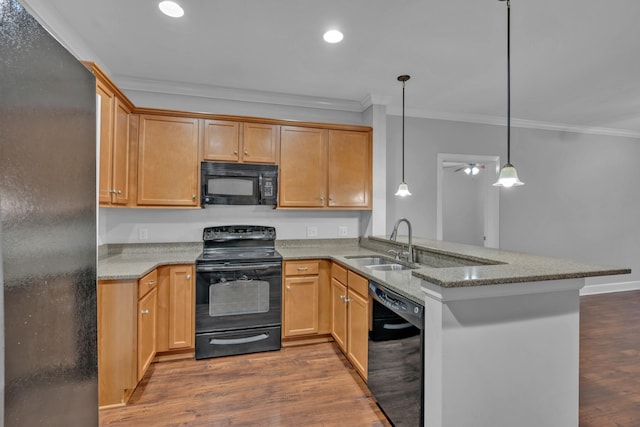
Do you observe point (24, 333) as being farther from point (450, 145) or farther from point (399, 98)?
point (450, 145)

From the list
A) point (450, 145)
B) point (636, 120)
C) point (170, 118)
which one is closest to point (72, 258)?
point (170, 118)

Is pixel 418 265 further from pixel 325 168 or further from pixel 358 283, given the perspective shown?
pixel 325 168

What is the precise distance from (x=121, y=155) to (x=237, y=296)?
1553 mm

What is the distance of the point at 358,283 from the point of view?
230 centimetres

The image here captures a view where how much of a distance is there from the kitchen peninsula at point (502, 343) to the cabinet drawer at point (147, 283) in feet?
6.18

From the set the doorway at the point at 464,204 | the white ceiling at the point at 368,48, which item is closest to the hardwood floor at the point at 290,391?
the white ceiling at the point at 368,48

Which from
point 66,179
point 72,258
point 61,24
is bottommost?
point 72,258

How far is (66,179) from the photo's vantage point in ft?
2.62

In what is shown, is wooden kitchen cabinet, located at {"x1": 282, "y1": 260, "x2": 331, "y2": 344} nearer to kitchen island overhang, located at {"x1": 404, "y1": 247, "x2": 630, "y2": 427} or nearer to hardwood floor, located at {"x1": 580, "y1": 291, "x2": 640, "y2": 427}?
kitchen island overhang, located at {"x1": 404, "y1": 247, "x2": 630, "y2": 427}

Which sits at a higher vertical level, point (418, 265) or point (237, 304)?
point (418, 265)

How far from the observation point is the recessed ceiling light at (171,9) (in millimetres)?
1913

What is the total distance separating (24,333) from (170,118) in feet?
8.76

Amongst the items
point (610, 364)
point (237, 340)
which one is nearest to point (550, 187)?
point (610, 364)

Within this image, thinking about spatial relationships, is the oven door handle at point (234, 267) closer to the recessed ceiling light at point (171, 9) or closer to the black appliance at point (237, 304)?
the black appliance at point (237, 304)
